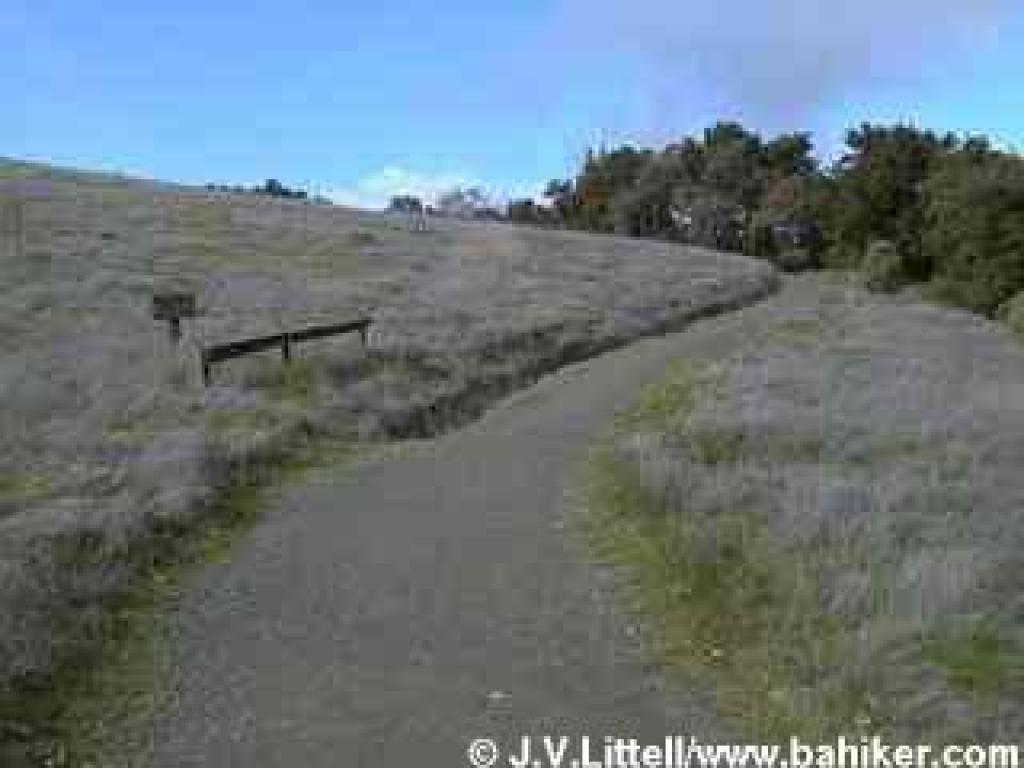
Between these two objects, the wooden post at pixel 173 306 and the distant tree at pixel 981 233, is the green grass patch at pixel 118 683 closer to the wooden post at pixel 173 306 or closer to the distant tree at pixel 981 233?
the wooden post at pixel 173 306

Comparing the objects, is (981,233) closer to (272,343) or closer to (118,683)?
(272,343)

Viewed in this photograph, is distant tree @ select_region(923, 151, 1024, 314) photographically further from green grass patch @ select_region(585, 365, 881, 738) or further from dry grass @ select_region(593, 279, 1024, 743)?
green grass patch @ select_region(585, 365, 881, 738)

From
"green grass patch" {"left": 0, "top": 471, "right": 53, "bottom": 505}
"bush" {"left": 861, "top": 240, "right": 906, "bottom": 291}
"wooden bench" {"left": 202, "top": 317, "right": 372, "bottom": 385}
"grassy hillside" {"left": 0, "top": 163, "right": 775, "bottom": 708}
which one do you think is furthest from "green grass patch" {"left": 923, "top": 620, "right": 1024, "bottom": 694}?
"bush" {"left": 861, "top": 240, "right": 906, "bottom": 291}

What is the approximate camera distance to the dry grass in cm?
763

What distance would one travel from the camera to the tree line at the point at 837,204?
202ft

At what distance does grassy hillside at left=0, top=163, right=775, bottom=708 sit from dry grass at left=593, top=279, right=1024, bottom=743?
3.54 metres

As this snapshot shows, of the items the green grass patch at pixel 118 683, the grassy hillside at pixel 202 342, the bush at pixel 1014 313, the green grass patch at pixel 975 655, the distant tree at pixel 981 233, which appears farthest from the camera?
the distant tree at pixel 981 233

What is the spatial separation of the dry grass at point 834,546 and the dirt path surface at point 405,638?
1.59ft

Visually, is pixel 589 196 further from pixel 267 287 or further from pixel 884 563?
pixel 884 563

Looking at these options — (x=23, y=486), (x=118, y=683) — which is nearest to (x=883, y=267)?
(x=23, y=486)

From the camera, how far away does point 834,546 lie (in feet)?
33.1

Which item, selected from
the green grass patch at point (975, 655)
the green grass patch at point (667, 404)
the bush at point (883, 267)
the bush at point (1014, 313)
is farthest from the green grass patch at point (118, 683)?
the bush at point (883, 267)

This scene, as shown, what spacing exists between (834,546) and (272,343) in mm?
11369

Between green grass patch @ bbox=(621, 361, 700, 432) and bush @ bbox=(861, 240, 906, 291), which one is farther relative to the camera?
bush @ bbox=(861, 240, 906, 291)
